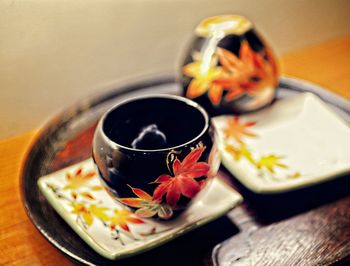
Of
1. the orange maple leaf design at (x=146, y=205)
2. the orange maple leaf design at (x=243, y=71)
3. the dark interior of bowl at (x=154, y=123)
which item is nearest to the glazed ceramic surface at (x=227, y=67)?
the orange maple leaf design at (x=243, y=71)

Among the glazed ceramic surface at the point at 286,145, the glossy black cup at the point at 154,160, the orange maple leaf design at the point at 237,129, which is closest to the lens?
the glossy black cup at the point at 154,160

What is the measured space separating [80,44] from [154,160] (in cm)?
50

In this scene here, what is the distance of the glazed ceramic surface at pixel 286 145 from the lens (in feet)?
2.08

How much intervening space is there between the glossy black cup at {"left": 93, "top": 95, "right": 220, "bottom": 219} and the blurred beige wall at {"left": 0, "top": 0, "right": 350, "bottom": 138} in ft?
1.12

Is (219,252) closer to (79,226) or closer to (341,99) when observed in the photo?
(79,226)

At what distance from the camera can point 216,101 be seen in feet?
2.51

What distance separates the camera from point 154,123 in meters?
0.64

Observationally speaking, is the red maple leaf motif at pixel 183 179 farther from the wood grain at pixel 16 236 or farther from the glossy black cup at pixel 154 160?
the wood grain at pixel 16 236

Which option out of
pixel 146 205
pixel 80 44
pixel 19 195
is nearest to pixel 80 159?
pixel 19 195

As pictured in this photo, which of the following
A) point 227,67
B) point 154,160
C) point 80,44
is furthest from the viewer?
point 80,44

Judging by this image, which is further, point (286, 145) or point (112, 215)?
point (286, 145)

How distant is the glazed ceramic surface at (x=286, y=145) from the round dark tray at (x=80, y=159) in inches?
2.0

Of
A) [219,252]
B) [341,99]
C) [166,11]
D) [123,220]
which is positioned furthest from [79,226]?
[166,11]

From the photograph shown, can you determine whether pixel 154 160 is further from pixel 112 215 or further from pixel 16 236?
pixel 16 236
